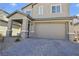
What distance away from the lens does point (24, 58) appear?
6375 mm

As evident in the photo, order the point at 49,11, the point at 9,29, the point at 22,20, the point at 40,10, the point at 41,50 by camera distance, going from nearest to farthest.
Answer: the point at 41,50
the point at 22,20
the point at 9,29
the point at 49,11
the point at 40,10

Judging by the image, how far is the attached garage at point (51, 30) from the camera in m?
12.6

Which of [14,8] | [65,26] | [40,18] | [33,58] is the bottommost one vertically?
[33,58]

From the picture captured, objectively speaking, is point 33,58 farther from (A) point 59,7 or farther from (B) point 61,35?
(A) point 59,7

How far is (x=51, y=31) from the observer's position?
1266 centimetres

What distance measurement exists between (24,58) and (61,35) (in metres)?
6.86

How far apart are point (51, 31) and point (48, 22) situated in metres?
0.92

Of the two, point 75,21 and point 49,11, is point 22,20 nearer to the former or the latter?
point 49,11

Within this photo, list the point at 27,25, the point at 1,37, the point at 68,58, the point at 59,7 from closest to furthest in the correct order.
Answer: the point at 68,58
the point at 1,37
the point at 27,25
the point at 59,7

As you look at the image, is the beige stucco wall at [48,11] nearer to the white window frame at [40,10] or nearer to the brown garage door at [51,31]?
the white window frame at [40,10]

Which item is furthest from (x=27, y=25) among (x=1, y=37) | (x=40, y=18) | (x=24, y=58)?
(x=24, y=58)

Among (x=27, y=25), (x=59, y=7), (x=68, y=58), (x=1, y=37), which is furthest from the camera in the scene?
(x=59, y=7)

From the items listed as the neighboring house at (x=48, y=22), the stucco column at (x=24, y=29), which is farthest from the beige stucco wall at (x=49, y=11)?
the stucco column at (x=24, y=29)

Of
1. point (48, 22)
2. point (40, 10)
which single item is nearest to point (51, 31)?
point (48, 22)
